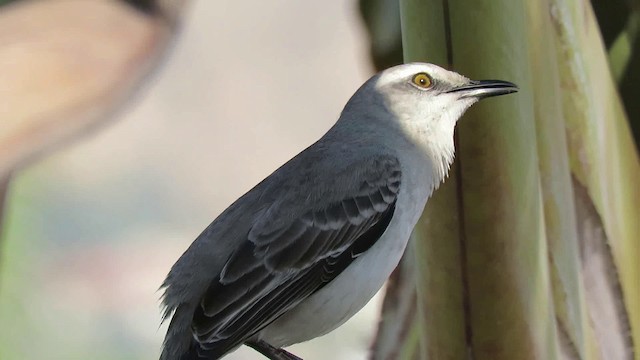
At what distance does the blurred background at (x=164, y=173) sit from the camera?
2.18 metres

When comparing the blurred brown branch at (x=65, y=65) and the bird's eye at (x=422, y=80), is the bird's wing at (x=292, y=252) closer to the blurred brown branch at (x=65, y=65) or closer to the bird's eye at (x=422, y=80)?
the bird's eye at (x=422, y=80)

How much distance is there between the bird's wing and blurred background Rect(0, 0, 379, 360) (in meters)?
0.70

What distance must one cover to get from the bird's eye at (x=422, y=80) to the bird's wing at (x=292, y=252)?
6.2 inches

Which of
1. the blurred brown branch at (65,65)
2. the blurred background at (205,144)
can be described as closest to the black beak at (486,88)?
the blurred background at (205,144)

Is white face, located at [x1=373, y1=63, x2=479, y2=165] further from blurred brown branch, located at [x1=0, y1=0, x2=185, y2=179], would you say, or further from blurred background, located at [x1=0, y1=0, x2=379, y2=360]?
blurred brown branch, located at [x1=0, y1=0, x2=185, y2=179]

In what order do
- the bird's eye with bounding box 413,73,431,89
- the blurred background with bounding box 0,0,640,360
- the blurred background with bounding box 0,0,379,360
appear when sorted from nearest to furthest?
the bird's eye with bounding box 413,73,431,89 → the blurred background with bounding box 0,0,640,360 → the blurred background with bounding box 0,0,379,360

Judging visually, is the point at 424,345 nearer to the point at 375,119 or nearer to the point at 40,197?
the point at 375,119

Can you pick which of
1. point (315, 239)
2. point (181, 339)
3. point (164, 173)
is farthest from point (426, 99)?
point (164, 173)

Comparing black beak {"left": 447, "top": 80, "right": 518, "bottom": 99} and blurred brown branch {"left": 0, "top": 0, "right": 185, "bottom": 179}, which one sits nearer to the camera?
black beak {"left": 447, "top": 80, "right": 518, "bottom": 99}

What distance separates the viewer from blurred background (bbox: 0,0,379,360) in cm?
218

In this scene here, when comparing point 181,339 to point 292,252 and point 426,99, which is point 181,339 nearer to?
point 292,252

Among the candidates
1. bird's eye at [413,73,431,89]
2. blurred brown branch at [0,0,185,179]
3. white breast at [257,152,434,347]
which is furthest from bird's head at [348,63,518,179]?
blurred brown branch at [0,0,185,179]

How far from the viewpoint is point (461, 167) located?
5.30 ft

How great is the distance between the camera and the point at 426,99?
1.77m
